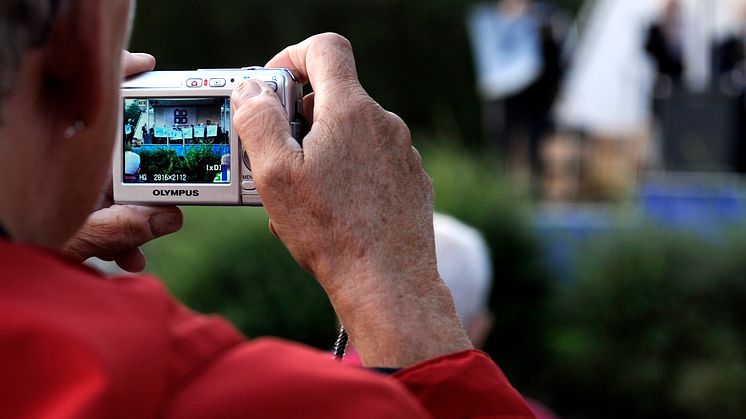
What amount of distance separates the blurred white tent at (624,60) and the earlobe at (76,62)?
10115 mm

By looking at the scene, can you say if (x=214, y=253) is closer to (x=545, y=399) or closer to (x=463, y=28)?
(x=545, y=399)

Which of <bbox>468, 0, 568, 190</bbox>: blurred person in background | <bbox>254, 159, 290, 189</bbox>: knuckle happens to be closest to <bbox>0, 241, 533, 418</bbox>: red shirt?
<bbox>254, 159, 290, 189</bbox>: knuckle

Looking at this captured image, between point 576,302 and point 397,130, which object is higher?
point 397,130

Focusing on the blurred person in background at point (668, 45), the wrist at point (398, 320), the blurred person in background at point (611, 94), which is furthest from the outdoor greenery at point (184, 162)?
the blurred person in background at point (668, 45)

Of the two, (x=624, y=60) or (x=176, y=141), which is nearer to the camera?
(x=176, y=141)

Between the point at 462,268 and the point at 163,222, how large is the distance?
1.83m

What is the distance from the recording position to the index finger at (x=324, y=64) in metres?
1.31

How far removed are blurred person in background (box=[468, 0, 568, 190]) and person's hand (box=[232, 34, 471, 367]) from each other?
11.1m

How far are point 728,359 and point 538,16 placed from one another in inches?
284

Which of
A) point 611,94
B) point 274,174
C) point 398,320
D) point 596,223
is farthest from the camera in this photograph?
point 611,94

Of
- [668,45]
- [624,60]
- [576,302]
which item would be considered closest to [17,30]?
[576,302]

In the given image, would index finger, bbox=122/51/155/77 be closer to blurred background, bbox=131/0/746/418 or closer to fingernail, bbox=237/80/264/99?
fingernail, bbox=237/80/264/99

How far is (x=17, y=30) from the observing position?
0.83 m

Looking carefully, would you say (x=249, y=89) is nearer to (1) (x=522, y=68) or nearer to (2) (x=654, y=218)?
(2) (x=654, y=218)
